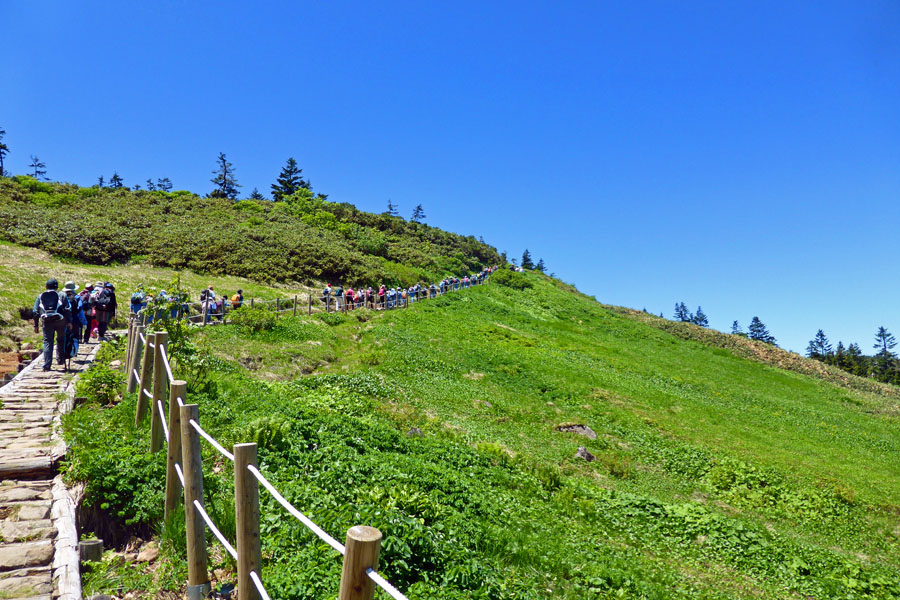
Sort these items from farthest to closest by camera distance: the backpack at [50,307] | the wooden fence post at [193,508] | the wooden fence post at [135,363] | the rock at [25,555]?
1. the backpack at [50,307]
2. the wooden fence post at [135,363]
3. the rock at [25,555]
4. the wooden fence post at [193,508]

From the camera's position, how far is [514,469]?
11.5 m

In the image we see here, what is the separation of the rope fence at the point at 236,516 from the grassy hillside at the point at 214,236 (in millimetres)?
34677

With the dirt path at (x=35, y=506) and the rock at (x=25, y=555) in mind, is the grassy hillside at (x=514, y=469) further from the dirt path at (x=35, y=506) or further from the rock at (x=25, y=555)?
the rock at (x=25, y=555)

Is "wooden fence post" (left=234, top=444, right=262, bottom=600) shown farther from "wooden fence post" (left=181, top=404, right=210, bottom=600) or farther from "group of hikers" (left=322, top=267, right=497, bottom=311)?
"group of hikers" (left=322, top=267, right=497, bottom=311)

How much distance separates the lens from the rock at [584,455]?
1439 centimetres

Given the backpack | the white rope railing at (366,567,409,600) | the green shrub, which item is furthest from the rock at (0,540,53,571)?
the green shrub

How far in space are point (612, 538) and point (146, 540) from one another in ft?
26.0

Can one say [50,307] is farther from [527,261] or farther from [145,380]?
[527,261]

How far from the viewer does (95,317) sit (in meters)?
16.5

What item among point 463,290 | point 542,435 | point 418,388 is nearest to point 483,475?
point 542,435

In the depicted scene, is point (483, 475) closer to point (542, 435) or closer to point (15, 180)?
point (542, 435)

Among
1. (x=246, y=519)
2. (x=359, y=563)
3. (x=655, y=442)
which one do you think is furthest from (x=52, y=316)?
(x=655, y=442)

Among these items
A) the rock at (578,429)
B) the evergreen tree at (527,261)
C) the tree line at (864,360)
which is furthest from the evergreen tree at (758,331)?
the rock at (578,429)

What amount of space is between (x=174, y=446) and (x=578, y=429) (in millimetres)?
14334
